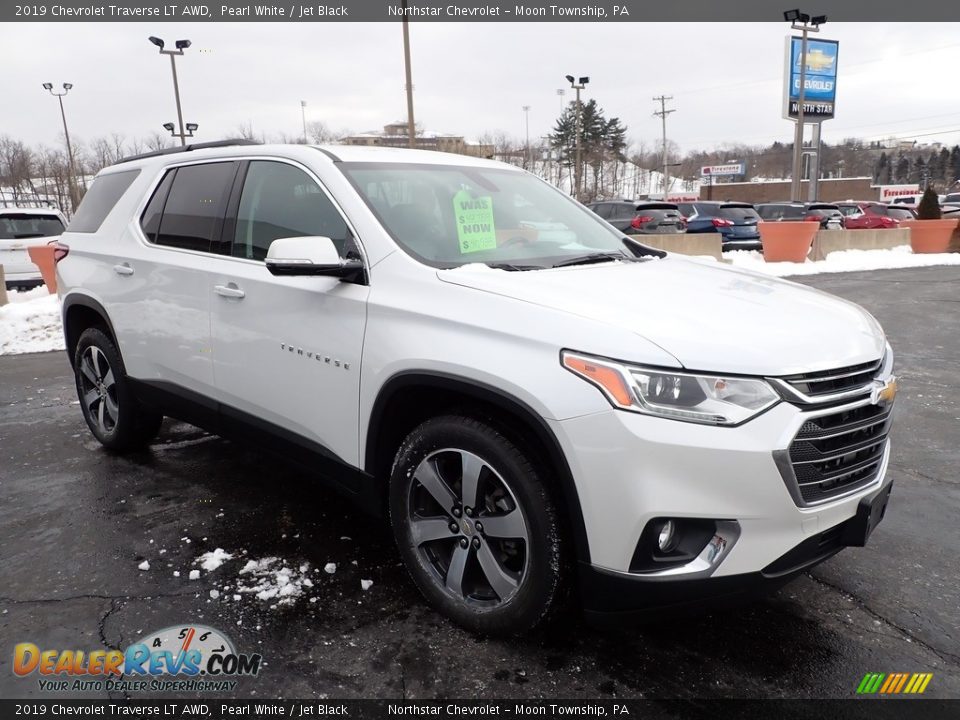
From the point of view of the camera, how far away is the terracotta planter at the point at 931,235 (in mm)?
19188

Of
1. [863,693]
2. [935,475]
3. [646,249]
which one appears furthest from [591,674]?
[935,475]

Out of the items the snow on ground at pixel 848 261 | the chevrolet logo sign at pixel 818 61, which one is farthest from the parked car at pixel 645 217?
the chevrolet logo sign at pixel 818 61

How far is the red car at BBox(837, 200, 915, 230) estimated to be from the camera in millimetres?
27477

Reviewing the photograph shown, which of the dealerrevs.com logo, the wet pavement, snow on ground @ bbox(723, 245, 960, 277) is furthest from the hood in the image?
snow on ground @ bbox(723, 245, 960, 277)

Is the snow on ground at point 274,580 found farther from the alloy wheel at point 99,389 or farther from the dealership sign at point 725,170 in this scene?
the dealership sign at point 725,170

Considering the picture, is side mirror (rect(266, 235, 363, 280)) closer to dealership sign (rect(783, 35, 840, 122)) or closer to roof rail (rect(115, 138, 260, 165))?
roof rail (rect(115, 138, 260, 165))

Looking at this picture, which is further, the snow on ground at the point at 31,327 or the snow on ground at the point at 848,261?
the snow on ground at the point at 848,261

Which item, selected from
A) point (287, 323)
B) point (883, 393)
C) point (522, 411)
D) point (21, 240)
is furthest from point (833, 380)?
point (21, 240)

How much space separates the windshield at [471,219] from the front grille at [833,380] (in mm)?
1169

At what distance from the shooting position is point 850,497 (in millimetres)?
2307

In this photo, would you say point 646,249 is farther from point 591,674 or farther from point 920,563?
point 591,674

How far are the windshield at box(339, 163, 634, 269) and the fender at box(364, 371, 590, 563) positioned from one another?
1.68ft

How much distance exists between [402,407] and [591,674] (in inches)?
46.9

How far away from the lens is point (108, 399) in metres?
4.64
